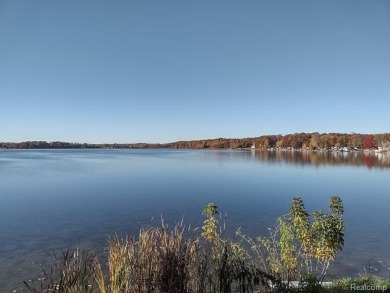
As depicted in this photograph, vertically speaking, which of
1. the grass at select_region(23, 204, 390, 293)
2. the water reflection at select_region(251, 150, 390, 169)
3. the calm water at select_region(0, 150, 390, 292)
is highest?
the grass at select_region(23, 204, 390, 293)

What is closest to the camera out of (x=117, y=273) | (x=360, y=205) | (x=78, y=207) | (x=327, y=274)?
(x=117, y=273)

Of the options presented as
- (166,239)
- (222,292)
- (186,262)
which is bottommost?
(222,292)

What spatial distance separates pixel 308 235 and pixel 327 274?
96.2 inches

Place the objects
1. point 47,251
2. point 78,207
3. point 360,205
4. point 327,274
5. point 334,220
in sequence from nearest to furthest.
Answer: point 334,220 → point 327,274 → point 47,251 → point 78,207 → point 360,205

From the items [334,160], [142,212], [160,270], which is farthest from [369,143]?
[160,270]

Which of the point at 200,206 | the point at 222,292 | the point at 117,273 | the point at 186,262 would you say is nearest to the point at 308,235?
the point at 222,292

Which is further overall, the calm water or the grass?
the calm water

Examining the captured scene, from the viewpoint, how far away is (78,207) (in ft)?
66.0

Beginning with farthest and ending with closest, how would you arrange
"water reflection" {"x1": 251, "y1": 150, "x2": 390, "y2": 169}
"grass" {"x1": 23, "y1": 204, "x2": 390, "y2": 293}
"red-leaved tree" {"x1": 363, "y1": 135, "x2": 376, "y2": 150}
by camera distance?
"red-leaved tree" {"x1": 363, "y1": 135, "x2": 376, "y2": 150}, "water reflection" {"x1": 251, "y1": 150, "x2": 390, "y2": 169}, "grass" {"x1": 23, "y1": 204, "x2": 390, "y2": 293}

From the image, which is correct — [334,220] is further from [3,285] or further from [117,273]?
[3,285]

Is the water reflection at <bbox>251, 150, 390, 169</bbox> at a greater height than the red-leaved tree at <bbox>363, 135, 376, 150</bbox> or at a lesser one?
lesser

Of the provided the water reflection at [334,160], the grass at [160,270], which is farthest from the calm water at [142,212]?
the water reflection at [334,160]

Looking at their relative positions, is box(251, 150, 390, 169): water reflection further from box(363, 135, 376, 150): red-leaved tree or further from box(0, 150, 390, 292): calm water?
box(363, 135, 376, 150): red-leaved tree

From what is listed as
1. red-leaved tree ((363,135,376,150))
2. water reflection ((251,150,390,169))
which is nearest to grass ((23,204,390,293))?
water reflection ((251,150,390,169))
